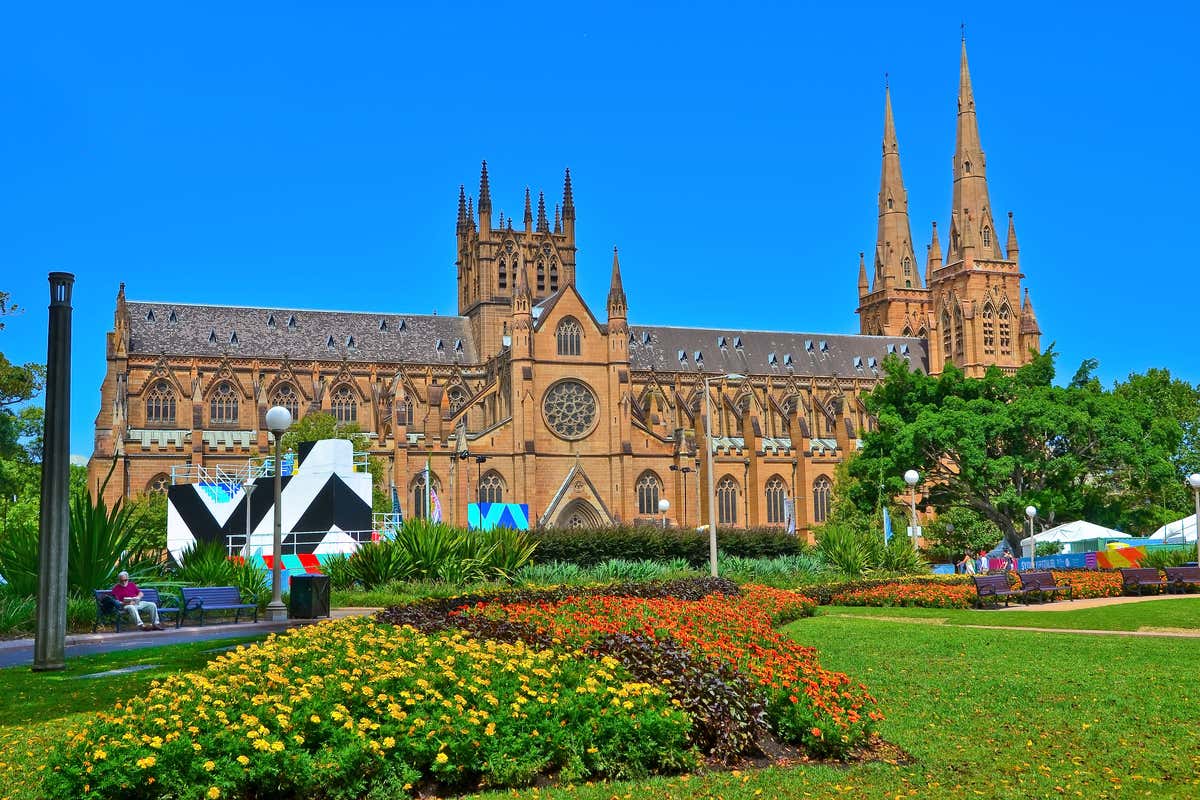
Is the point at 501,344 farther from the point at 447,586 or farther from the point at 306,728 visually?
the point at 306,728

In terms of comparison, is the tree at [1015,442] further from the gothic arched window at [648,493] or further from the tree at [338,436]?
the tree at [338,436]

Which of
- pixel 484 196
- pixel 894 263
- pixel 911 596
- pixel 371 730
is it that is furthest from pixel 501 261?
pixel 371 730

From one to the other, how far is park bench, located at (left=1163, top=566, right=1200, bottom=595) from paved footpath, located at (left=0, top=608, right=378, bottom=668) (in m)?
21.2

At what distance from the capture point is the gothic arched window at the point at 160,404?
258 ft

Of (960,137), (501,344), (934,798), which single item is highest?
(960,137)

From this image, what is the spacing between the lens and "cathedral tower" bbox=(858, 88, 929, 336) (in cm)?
11231

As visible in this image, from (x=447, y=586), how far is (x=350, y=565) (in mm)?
3123

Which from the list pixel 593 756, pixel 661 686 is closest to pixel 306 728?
pixel 593 756

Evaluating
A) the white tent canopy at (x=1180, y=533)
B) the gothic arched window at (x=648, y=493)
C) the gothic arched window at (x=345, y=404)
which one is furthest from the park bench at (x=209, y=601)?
the gothic arched window at (x=345, y=404)

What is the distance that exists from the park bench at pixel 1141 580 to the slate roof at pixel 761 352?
6230 cm

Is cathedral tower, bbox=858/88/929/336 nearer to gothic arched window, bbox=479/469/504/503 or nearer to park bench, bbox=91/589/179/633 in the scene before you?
gothic arched window, bbox=479/469/504/503

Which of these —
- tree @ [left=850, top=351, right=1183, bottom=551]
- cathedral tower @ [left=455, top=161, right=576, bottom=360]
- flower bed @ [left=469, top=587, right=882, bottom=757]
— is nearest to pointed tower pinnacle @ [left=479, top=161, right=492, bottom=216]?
cathedral tower @ [left=455, top=161, right=576, bottom=360]

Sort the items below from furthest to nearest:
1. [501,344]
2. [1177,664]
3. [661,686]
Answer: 1. [501,344]
2. [1177,664]
3. [661,686]

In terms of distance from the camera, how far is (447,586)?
3006 cm
